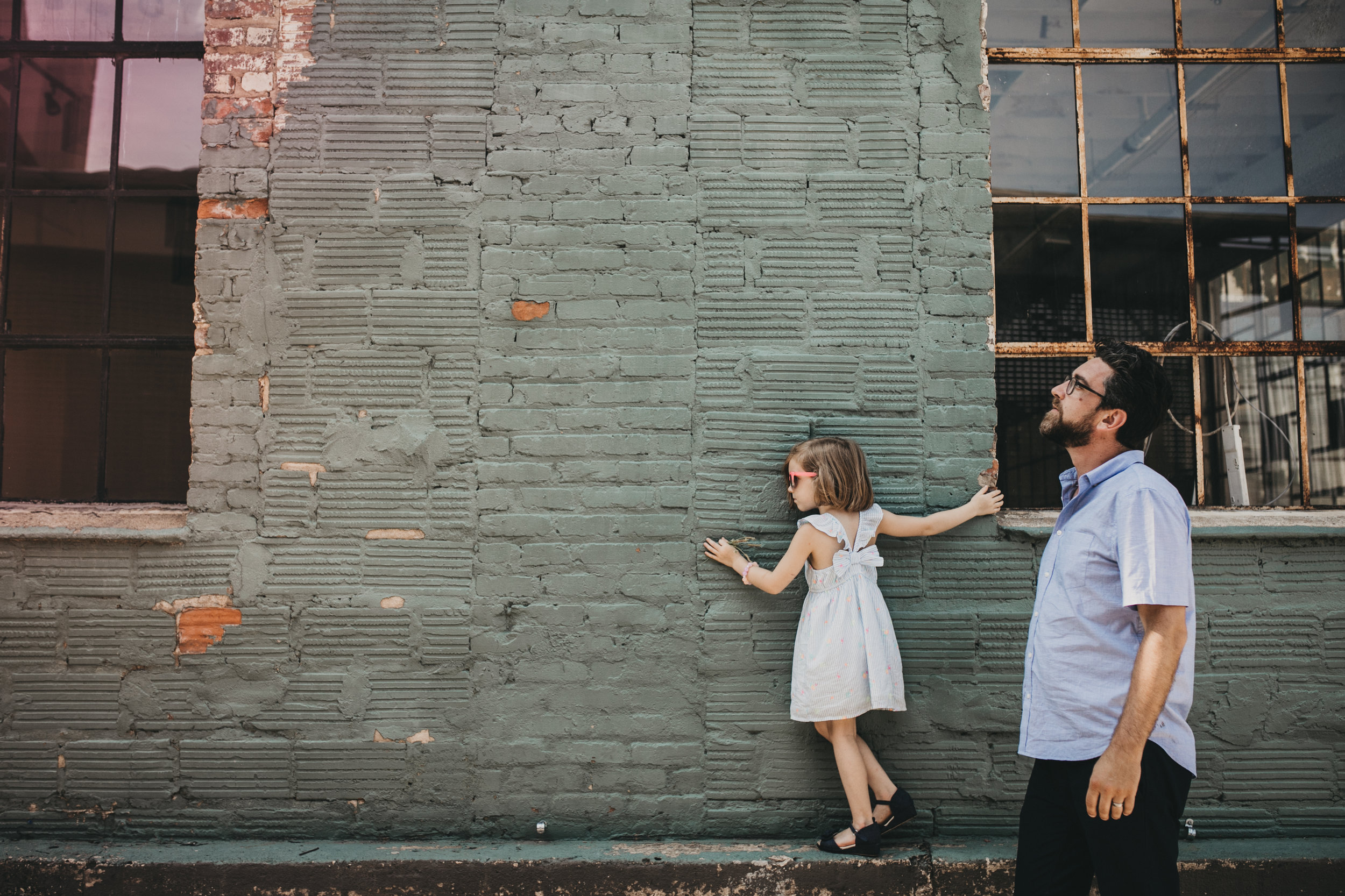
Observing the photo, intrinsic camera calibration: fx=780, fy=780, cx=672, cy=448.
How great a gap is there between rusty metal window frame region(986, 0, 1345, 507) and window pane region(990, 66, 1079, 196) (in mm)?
32

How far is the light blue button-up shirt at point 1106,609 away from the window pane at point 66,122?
Answer: 4.20 meters

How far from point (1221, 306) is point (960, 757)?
2284 millimetres

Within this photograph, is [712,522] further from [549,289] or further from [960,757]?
[960,757]

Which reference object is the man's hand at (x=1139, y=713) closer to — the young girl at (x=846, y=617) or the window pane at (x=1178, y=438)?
the young girl at (x=846, y=617)

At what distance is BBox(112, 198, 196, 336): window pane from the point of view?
352cm

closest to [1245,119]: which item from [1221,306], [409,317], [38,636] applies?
[1221,306]

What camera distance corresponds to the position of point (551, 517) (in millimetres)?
3088

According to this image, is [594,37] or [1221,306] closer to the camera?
[594,37]

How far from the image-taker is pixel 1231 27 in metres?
3.50

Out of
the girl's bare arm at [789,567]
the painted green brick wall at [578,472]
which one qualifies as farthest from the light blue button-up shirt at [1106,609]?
the painted green brick wall at [578,472]

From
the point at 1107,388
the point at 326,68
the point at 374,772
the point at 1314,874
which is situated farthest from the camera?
the point at 326,68

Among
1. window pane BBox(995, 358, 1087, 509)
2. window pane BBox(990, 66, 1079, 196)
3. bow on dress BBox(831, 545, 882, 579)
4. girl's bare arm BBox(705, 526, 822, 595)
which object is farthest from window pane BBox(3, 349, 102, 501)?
window pane BBox(990, 66, 1079, 196)

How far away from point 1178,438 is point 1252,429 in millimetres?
319

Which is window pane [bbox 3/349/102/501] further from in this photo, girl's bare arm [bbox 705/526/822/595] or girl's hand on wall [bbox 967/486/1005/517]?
girl's hand on wall [bbox 967/486/1005/517]
